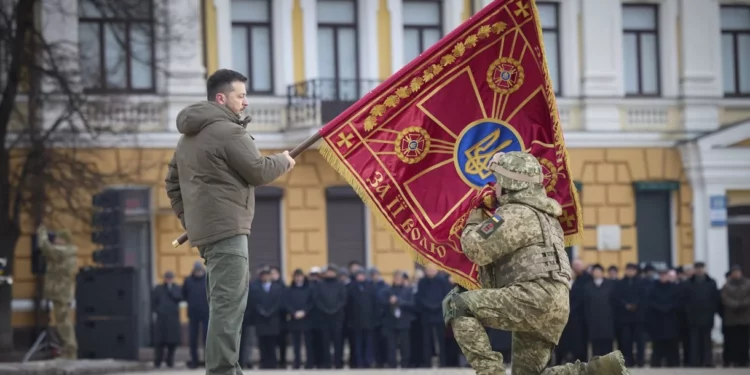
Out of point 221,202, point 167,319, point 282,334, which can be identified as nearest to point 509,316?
point 221,202

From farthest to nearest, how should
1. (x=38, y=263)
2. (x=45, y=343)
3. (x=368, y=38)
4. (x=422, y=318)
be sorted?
1. (x=368, y=38)
2. (x=45, y=343)
3. (x=38, y=263)
4. (x=422, y=318)

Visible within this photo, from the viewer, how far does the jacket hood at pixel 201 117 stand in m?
9.32

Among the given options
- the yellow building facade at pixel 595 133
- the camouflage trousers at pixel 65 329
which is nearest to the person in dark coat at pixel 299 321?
the camouflage trousers at pixel 65 329

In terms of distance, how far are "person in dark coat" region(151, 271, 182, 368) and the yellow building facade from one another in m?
5.57

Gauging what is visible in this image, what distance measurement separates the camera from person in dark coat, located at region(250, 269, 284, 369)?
2253 centimetres

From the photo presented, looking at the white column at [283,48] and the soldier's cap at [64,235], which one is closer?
the soldier's cap at [64,235]

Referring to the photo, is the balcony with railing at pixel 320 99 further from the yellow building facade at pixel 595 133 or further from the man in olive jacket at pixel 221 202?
the man in olive jacket at pixel 221 202

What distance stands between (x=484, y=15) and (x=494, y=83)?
1.74 ft

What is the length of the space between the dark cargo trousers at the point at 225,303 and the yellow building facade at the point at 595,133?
19308mm

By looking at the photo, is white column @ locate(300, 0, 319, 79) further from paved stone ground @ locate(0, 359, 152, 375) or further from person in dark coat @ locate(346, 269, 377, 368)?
paved stone ground @ locate(0, 359, 152, 375)

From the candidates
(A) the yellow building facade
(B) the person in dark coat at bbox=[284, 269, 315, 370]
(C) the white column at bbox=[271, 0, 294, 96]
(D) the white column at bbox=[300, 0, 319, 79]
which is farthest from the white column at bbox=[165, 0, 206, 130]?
(B) the person in dark coat at bbox=[284, 269, 315, 370]

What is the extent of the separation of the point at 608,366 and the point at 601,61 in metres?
22.2

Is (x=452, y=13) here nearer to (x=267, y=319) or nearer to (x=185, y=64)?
(x=185, y=64)

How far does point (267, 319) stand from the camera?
2252 centimetres
